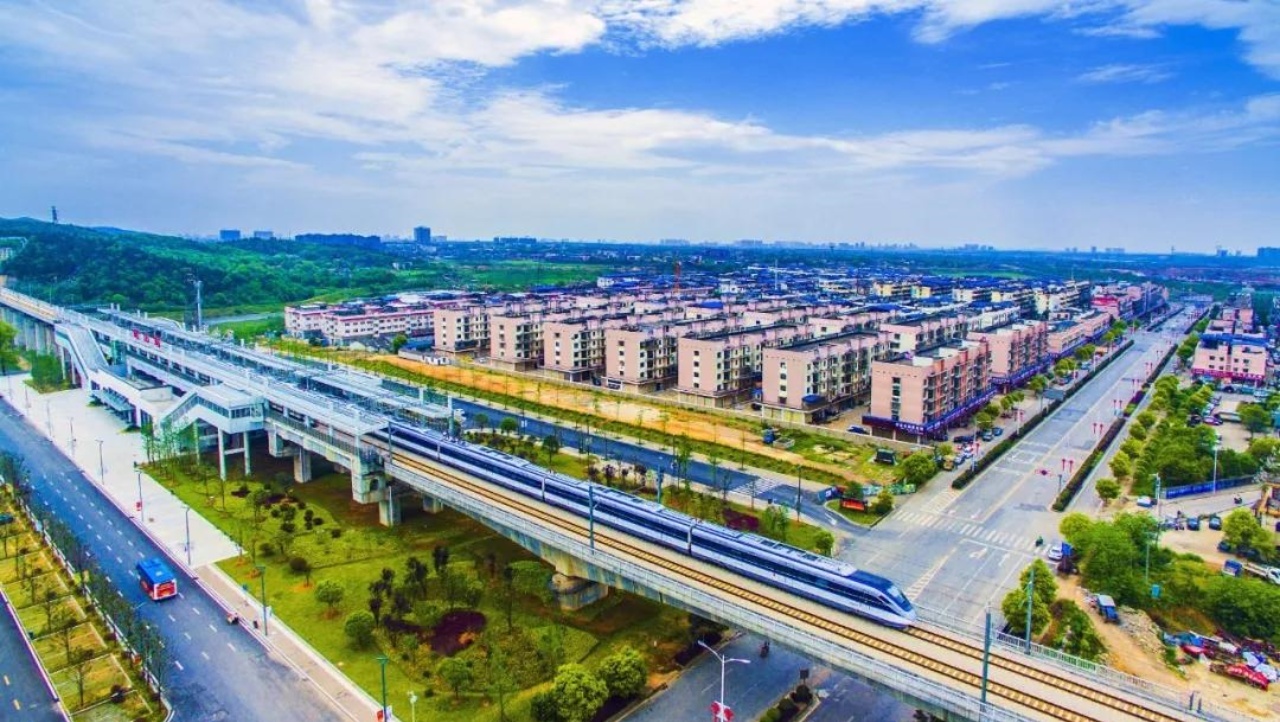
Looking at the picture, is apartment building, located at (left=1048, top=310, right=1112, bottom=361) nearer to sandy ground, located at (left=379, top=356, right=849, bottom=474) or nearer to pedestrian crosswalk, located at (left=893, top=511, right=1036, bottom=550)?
sandy ground, located at (left=379, top=356, right=849, bottom=474)

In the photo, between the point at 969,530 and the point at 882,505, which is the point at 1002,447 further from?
the point at 882,505

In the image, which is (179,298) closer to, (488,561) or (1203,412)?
(488,561)

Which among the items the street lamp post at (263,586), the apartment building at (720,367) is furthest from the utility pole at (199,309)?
the street lamp post at (263,586)

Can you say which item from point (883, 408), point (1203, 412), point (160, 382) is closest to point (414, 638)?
point (883, 408)

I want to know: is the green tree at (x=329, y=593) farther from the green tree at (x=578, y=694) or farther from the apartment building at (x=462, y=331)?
the apartment building at (x=462, y=331)

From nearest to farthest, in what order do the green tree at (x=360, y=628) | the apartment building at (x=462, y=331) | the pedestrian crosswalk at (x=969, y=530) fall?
the green tree at (x=360, y=628), the pedestrian crosswalk at (x=969, y=530), the apartment building at (x=462, y=331)

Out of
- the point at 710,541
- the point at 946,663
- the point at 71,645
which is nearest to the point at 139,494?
the point at 71,645

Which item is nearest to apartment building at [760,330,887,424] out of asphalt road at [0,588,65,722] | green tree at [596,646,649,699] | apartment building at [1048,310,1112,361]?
apartment building at [1048,310,1112,361]
